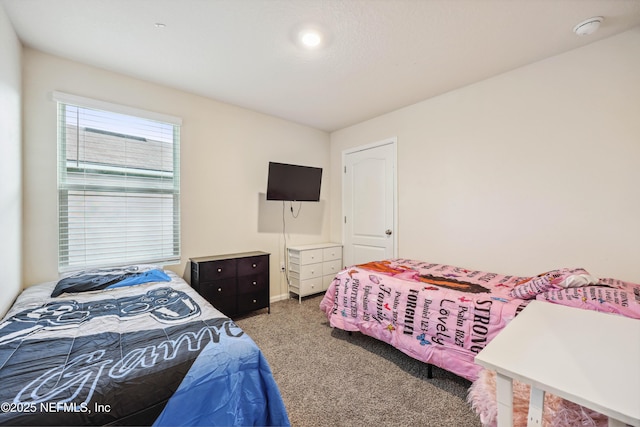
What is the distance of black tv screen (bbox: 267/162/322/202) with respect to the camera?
11.1 feet

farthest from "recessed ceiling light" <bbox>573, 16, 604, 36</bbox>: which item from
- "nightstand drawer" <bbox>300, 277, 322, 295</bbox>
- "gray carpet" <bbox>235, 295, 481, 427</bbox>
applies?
"nightstand drawer" <bbox>300, 277, 322, 295</bbox>

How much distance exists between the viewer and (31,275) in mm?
2170

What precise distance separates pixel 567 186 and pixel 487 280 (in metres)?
1.01

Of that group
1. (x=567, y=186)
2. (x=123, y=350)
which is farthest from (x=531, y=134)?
(x=123, y=350)

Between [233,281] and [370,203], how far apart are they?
208 centimetres

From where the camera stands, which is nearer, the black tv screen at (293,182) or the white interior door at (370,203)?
the black tv screen at (293,182)

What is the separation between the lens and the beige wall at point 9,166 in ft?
5.42

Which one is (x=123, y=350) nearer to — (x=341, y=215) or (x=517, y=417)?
(x=517, y=417)

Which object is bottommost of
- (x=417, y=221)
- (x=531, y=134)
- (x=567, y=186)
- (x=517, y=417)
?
(x=517, y=417)

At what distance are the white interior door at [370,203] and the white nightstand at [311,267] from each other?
1.05ft

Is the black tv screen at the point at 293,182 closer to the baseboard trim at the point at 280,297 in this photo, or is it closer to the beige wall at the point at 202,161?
the beige wall at the point at 202,161

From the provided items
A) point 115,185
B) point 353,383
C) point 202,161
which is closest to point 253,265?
point 202,161

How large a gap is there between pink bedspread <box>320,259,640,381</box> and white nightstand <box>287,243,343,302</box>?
0.89m

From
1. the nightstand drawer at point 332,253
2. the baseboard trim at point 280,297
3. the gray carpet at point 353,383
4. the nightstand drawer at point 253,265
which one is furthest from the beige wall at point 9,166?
the nightstand drawer at point 332,253
